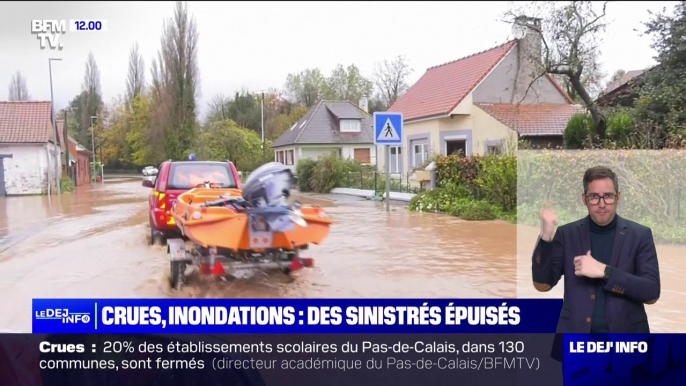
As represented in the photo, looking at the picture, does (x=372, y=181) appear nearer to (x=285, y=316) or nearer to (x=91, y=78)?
(x=285, y=316)

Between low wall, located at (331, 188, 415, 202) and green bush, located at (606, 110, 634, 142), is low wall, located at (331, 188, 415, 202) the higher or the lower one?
the lower one

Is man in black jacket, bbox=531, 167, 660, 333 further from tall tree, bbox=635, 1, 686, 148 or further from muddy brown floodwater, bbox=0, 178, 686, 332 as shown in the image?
tall tree, bbox=635, 1, 686, 148

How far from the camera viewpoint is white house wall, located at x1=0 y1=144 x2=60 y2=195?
269 centimetres

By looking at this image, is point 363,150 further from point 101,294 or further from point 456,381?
point 101,294

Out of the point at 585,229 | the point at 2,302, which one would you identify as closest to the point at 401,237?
the point at 585,229

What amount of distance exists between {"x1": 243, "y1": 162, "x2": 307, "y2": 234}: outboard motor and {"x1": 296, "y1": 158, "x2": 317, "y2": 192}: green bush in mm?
50

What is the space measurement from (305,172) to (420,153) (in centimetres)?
70

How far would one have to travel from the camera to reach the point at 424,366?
246cm

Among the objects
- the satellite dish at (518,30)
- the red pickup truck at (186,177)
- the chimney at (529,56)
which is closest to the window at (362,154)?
the red pickup truck at (186,177)

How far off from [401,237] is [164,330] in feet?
→ 4.52

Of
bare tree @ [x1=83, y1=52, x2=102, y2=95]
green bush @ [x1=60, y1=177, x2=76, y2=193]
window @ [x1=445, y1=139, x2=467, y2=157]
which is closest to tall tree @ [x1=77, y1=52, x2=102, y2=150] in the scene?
bare tree @ [x1=83, y1=52, x2=102, y2=95]

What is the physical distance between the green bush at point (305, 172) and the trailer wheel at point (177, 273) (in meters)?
0.72

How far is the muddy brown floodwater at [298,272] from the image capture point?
2543 millimetres

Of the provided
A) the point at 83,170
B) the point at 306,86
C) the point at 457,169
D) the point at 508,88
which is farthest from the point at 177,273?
the point at 508,88
